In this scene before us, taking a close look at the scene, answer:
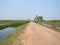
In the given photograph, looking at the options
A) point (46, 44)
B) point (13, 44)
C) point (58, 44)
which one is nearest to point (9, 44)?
point (13, 44)

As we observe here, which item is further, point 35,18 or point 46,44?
point 35,18

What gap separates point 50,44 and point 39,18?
166 m

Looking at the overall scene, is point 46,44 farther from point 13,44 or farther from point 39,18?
point 39,18

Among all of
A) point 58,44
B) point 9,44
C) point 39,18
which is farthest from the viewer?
point 39,18

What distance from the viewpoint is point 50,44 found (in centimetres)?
1420

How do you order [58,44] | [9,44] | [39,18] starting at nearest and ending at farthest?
[58,44] < [9,44] < [39,18]

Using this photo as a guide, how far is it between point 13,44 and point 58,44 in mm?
5022

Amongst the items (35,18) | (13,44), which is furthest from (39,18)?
(13,44)

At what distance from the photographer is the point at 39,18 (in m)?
180

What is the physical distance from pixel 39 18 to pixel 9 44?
165325mm

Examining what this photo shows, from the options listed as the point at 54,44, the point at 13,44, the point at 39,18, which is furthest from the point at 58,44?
the point at 39,18

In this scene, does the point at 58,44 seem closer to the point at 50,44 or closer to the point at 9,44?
the point at 50,44

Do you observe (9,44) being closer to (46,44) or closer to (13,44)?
(13,44)

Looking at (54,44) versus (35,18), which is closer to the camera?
(54,44)
